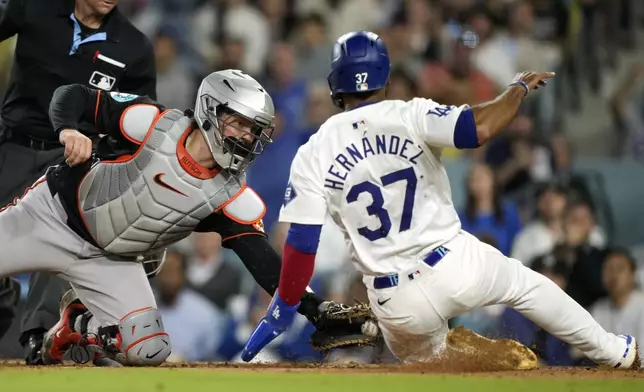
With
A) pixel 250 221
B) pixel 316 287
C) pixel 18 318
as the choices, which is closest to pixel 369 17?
pixel 316 287

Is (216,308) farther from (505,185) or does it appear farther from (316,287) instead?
(505,185)

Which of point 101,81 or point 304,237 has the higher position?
point 101,81

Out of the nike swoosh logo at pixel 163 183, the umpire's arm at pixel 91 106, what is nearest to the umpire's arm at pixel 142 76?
the umpire's arm at pixel 91 106

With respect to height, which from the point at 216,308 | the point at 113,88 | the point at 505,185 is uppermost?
the point at 113,88

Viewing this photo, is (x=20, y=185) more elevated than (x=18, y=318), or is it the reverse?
(x=20, y=185)

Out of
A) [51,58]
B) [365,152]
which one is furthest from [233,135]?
[51,58]

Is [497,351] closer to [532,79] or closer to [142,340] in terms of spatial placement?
[532,79]

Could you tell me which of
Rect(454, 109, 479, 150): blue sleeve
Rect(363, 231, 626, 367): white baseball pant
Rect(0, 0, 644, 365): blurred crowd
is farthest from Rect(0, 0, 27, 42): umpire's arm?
Rect(0, 0, 644, 365): blurred crowd
